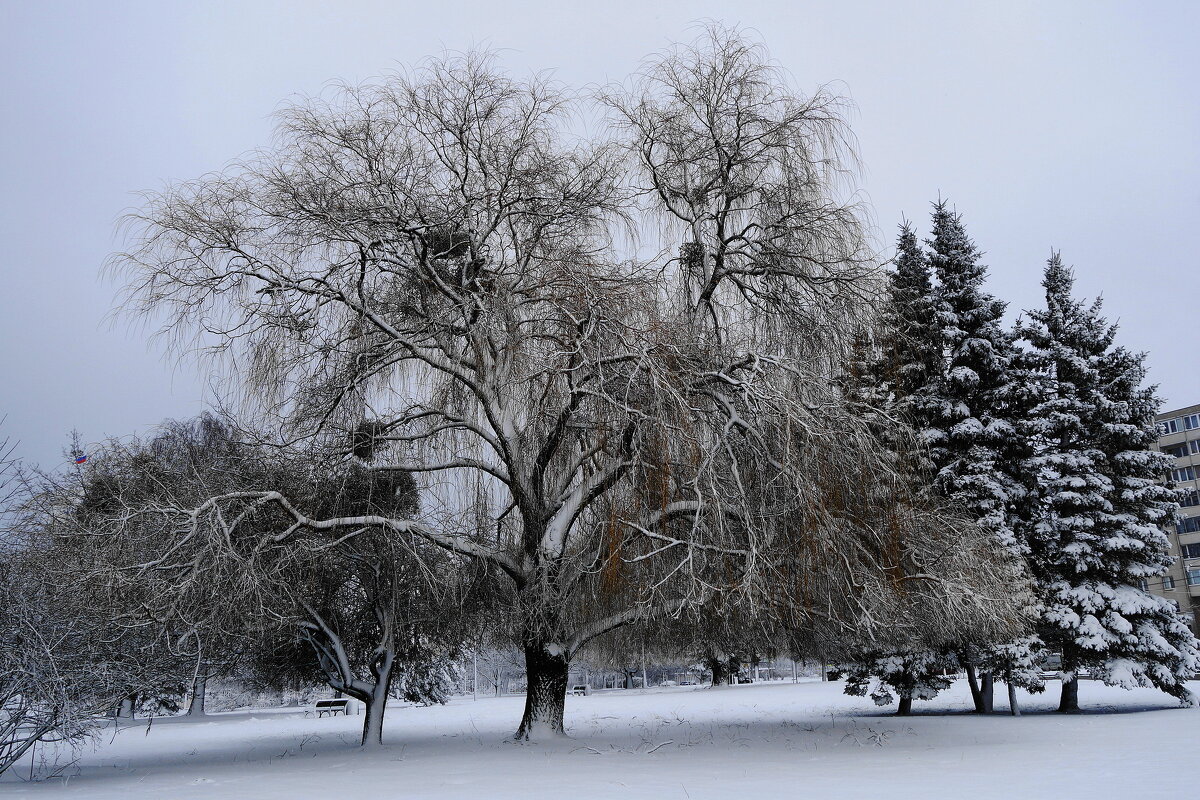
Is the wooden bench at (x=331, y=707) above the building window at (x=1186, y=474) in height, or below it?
below

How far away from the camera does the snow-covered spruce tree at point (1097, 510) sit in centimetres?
1855

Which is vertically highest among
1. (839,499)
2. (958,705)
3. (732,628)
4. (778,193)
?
(778,193)

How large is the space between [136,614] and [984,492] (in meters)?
16.3

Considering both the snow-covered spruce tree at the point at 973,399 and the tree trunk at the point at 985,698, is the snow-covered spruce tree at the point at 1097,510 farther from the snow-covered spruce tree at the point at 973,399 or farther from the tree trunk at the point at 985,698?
the tree trunk at the point at 985,698

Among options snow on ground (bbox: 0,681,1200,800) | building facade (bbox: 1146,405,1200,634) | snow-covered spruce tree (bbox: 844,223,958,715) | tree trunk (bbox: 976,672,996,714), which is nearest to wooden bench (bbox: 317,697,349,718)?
snow on ground (bbox: 0,681,1200,800)

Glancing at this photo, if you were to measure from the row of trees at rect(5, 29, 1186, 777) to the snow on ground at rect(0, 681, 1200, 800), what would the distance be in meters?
1.51

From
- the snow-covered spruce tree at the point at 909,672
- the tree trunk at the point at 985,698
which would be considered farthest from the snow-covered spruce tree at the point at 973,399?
the snow-covered spruce tree at the point at 909,672

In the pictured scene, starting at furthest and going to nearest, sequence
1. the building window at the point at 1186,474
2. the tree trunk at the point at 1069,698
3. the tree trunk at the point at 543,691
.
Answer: the building window at the point at 1186,474 < the tree trunk at the point at 1069,698 < the tree trunk at the point at 543,691

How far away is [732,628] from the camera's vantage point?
1315cm

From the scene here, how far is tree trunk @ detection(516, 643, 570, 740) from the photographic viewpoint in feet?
44.7

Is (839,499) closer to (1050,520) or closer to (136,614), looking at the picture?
(136,614)

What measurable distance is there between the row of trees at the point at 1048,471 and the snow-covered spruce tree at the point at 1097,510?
1.3 inches

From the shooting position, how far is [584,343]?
1097 centimetres

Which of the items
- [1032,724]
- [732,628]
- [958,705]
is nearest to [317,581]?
[732,628]
